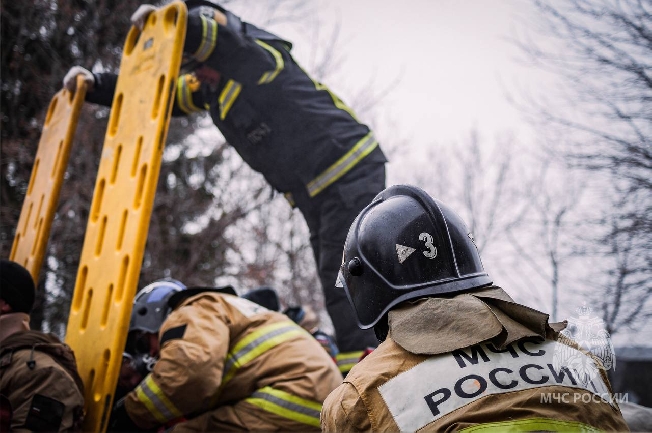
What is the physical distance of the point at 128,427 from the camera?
3129mm

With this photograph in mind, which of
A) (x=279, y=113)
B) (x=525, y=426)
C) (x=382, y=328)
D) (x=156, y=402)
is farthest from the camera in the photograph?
(x=279, y=113)

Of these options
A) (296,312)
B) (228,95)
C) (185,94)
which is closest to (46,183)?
(185,94)

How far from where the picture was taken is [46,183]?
411cm

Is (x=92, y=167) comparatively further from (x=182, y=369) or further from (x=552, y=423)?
(x=552, y=423)

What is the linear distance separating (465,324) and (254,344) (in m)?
1.70

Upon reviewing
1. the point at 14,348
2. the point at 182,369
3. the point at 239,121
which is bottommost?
the point at 182,369

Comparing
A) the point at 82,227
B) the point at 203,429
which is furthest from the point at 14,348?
the point at 82,227

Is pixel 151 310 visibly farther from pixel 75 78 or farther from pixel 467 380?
pixel 467 380

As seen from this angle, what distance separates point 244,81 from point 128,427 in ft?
6.45

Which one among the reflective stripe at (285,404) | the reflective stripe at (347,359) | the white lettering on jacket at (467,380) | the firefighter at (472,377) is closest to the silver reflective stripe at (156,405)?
the reflective stripe at (285,404)

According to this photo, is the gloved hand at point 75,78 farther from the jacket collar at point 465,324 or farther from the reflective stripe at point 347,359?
the jacket collar at point 465,324

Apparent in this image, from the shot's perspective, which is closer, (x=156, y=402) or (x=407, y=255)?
(x=407, y=255)

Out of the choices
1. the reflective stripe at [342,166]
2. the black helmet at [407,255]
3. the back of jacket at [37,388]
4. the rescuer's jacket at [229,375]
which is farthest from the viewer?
the reflective stripe at [342,166]

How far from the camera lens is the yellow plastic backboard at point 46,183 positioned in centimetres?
393
